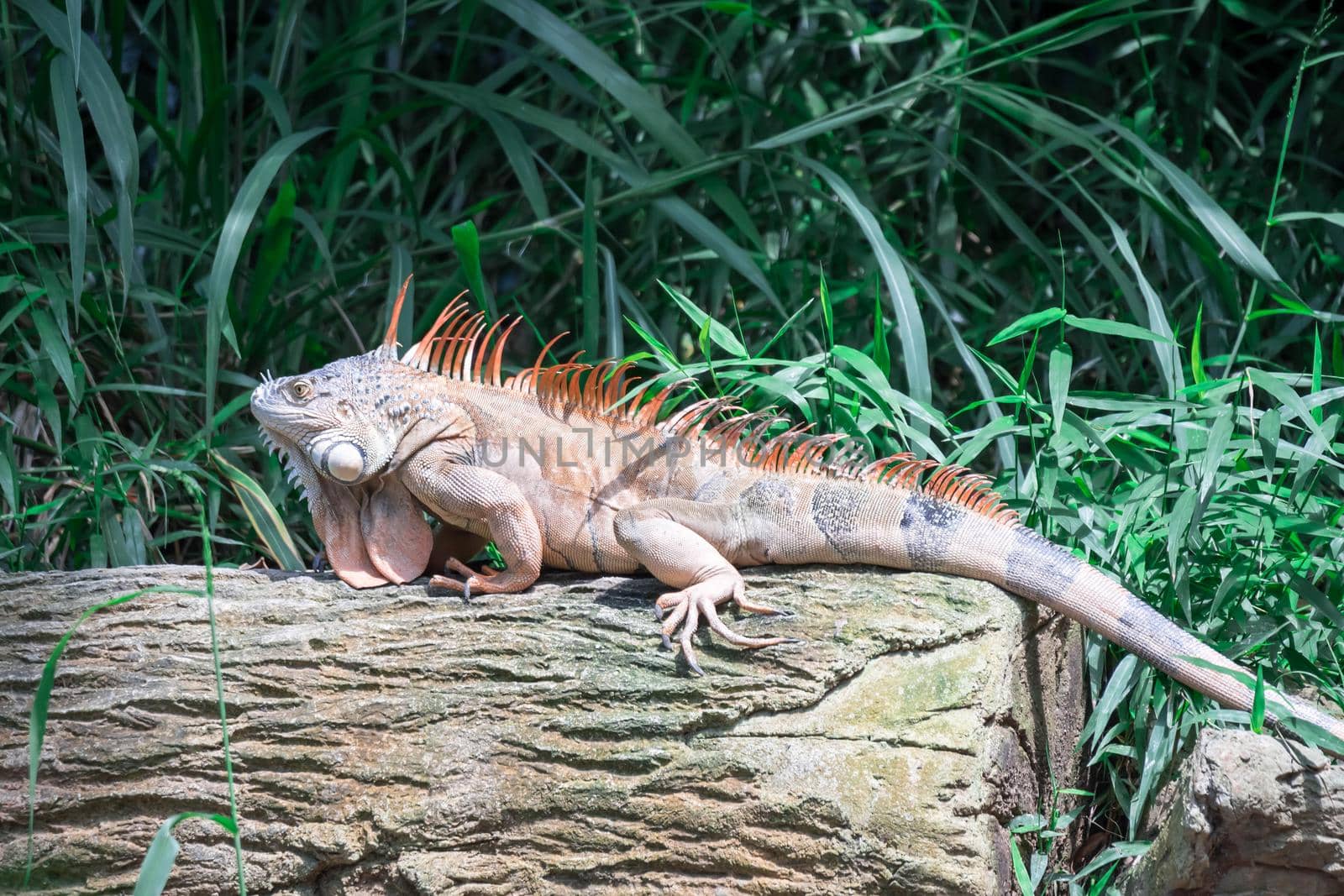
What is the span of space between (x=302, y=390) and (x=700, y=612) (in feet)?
4.25

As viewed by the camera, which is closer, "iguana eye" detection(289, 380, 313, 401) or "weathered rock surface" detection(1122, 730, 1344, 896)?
"weathered rock surface" detection(1122, 730, 1344, 896)

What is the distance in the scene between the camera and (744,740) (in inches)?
118

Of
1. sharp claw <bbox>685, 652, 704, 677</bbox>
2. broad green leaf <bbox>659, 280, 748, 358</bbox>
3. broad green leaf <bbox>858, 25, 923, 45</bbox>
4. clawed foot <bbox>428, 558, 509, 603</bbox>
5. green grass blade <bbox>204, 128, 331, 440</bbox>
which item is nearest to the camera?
sharp claw <bbox>685, 652, 704, 677</bbox>

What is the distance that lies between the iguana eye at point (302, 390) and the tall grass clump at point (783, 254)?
0.35 meters

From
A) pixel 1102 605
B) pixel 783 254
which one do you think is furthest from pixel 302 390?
pixel 783 254

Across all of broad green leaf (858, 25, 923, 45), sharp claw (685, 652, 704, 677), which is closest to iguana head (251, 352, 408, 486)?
sharp claw (685, 652, 704, 677)

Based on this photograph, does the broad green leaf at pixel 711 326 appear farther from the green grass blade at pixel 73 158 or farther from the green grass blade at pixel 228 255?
the green grass blade at pixel 73 158

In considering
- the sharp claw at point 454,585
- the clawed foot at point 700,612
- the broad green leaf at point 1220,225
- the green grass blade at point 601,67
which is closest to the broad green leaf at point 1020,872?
the clawed foot at point 700,612

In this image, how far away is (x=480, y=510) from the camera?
3.55 metres

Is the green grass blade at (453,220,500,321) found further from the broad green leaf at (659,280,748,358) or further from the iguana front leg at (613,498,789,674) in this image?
the iguana front leg at (613,498,789,674)

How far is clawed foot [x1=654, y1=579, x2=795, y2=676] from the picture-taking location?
3.15 metres

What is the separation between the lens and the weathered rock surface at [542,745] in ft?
9.50

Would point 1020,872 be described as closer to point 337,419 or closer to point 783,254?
point 337,419

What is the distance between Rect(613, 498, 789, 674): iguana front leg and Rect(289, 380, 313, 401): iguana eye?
36.5 inches
